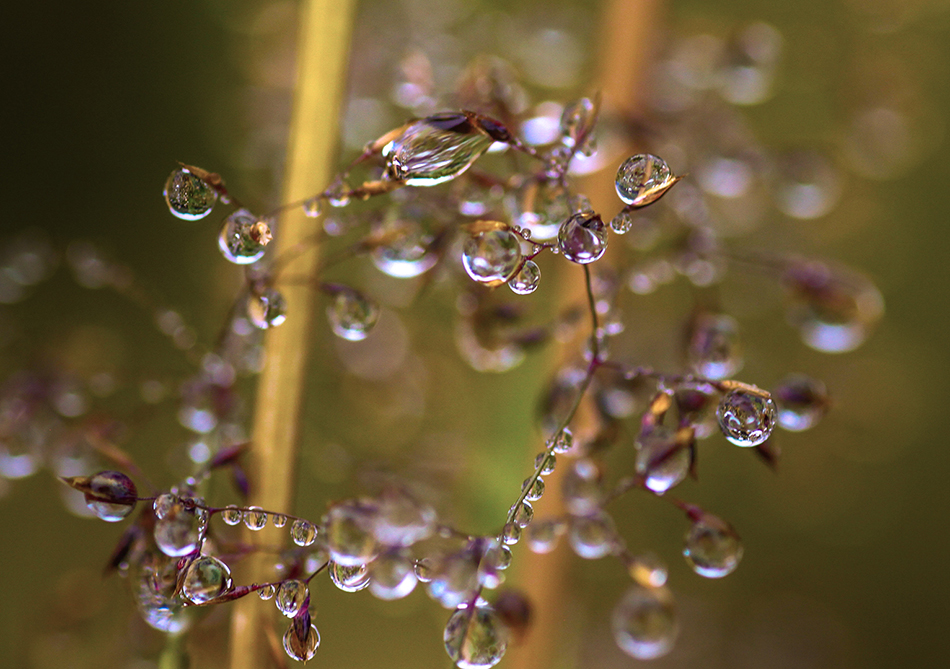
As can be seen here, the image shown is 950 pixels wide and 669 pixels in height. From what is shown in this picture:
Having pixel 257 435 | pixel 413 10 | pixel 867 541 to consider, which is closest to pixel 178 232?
pixel 413 10

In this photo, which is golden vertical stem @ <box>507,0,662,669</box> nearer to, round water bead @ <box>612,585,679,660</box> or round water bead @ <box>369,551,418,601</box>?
round water bead @ <box>612,585,679,660</box>

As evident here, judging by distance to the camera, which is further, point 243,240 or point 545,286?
point 545,286

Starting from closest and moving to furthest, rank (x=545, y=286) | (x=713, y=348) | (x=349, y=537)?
1. (x=349, y=537)
2. (x=713, y=348)
3. (x=545, y=286)

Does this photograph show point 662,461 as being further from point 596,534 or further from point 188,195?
point 188,195

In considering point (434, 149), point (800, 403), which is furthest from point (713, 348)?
point (434, 149)

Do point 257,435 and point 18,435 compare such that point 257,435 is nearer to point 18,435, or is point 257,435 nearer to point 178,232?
point 18,435

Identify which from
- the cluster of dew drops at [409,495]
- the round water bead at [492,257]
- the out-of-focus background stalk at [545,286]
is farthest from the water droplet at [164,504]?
the out-of-focus background stalk at [545,286]

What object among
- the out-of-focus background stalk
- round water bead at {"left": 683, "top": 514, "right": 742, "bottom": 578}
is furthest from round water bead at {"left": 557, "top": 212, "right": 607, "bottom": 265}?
the out-of-focus background stalk

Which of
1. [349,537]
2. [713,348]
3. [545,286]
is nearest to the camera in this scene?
[349,537]
